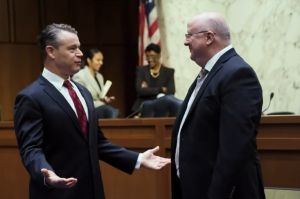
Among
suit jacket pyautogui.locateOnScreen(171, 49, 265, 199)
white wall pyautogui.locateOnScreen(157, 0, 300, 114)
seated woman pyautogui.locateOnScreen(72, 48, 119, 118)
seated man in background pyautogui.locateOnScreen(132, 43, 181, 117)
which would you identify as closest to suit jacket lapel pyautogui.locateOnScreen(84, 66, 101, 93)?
seated woman pyautogui.locateOnScreen(72, 48, 119, 118)

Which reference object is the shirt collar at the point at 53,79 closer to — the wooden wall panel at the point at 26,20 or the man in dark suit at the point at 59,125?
the man in dark suit at the point at 59,125

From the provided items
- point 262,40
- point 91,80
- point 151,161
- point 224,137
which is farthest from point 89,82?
point 224,137

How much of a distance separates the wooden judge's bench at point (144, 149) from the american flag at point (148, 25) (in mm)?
2614

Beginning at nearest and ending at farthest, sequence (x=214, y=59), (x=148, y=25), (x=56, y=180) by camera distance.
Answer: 1. (x=56, y=180)
2. (x=214, y=59)
3. (x=148, y=25)

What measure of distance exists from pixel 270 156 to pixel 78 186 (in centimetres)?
146

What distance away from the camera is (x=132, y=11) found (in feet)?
32.9

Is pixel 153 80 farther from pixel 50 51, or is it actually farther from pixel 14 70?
pixel 50 51

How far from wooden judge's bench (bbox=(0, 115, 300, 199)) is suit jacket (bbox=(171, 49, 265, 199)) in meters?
1.00

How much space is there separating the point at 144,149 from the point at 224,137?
194 cm

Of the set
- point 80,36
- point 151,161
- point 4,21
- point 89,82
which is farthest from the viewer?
point 80,36

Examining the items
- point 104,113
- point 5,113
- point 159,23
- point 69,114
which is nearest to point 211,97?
point 69,114

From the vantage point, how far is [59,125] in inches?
109

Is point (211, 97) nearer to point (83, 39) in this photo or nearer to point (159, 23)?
point (159, 23)

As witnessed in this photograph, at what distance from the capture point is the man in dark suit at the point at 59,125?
2.73 metres
